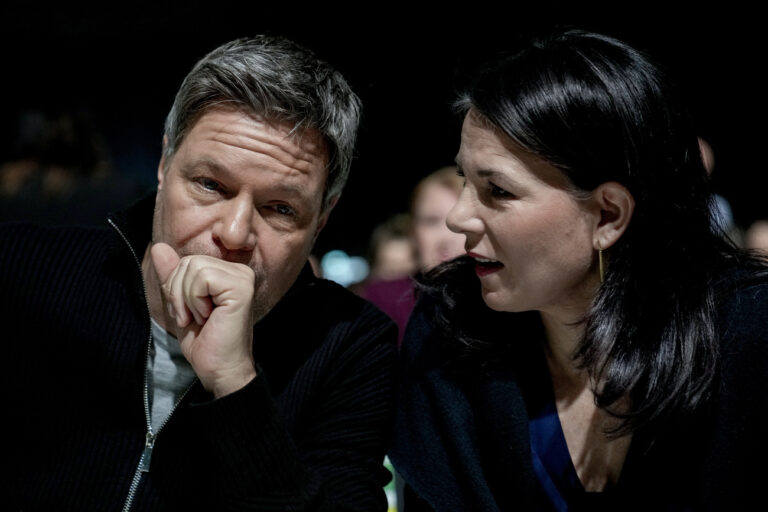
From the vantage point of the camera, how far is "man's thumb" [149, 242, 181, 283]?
147cm

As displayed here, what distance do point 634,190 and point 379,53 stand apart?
4.88m

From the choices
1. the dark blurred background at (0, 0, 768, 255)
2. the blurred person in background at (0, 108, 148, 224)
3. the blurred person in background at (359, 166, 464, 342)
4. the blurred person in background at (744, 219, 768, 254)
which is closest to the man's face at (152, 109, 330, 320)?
the blurred person in background at (0, 108, 148, 224)

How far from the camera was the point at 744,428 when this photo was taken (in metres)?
1.42

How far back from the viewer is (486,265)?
1.60 m

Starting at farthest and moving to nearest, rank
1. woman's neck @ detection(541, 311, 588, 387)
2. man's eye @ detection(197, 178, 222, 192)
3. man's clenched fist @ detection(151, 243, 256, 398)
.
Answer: woman's neck @ detection(541, 311, 588, 387) < man's eye @ detection(197, 178, 222, 192) < man's clenched fist @ detection(151, 243, 256, 398)

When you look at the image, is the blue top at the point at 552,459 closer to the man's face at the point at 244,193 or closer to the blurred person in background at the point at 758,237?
the man's face at the point at 244,193

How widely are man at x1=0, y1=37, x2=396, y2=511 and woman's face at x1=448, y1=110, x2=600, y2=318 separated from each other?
0.30 meters

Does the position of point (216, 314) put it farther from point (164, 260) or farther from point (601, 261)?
point (601, 261)

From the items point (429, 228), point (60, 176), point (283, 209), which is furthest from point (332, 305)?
point (429, 228)

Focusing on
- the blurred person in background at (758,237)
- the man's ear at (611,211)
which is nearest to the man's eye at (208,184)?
the man's ear at (611,211)

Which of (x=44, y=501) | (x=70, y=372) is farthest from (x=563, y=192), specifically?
(x=44, y=501)

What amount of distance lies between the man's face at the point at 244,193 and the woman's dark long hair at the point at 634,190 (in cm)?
39

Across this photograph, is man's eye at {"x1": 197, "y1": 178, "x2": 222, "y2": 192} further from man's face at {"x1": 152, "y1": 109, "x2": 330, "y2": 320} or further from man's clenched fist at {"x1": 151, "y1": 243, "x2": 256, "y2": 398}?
man's clenched fist at {"x1": 151, "y1": 243, "x2": 256, "y2": 398}

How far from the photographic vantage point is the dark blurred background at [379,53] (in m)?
5.17
